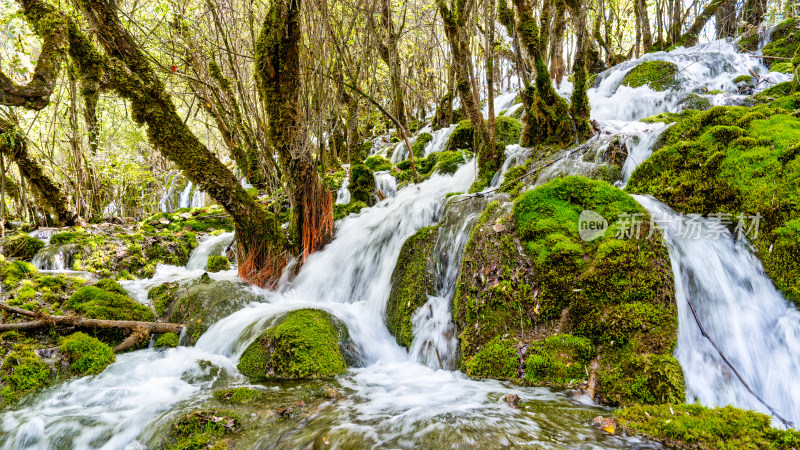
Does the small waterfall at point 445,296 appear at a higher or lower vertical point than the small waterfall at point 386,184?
lower

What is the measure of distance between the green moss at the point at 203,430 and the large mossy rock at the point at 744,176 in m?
4.38

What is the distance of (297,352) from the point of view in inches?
162

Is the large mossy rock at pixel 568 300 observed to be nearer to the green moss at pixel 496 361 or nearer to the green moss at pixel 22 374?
the green moss at pixel 496 361

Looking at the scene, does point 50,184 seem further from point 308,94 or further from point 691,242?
point 691,242

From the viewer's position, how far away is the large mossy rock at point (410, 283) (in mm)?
4863

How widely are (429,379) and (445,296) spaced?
1138 millimetres

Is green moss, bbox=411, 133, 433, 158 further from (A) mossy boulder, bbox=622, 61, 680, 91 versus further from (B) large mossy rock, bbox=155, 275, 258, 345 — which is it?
(B) large mossy rock, bbox=155, 275, 258, 345

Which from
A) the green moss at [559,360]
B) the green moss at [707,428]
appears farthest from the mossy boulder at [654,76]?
the green moss at [707,428]

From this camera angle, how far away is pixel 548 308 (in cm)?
352

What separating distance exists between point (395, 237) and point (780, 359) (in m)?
4.54

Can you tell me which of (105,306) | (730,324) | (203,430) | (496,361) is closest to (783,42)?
(730,324)

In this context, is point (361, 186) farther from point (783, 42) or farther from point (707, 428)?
point (783, 42)

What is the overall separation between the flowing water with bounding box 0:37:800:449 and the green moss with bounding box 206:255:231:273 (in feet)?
8.62

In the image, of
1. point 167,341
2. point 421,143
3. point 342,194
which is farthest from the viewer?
point 421,143
